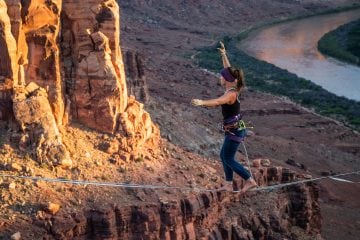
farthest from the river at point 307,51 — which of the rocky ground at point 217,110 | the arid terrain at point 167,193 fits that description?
the arid terrain at point 167,193

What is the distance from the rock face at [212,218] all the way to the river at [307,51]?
34.4 m

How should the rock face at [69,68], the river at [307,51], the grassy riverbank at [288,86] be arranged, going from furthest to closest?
the river at [307,51]
the grassy riverbank at [288,86]
the rock face at [69,68]

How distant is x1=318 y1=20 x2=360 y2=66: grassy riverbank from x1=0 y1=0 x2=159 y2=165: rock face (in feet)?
171

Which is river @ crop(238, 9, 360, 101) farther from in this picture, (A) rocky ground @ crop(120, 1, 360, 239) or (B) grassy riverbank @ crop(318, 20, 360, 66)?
(A) rocky ground @ crop(120, 1, 360, 239)

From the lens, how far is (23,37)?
14289mm

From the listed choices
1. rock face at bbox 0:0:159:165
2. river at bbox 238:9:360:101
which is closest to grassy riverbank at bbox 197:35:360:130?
river at bbox 238:9:360:101

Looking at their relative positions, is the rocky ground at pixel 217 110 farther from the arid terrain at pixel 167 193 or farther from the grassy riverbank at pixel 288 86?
the grassy riverbank at pixel 288 86

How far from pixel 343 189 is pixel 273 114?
15140mm

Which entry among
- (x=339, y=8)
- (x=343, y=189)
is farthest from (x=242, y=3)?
(x=343, y=189)

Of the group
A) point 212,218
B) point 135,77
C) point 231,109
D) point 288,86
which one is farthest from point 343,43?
point 231,109

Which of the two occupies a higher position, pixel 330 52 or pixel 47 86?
pixel 47 86

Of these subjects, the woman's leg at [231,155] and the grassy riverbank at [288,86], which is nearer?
the woman's leg at [231,155]

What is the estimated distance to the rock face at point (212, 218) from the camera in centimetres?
1320

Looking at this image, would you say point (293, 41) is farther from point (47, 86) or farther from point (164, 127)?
point (47, 86)
